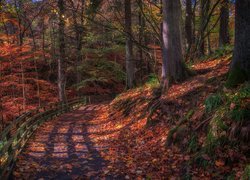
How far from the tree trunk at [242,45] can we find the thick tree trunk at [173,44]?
14.7 feet

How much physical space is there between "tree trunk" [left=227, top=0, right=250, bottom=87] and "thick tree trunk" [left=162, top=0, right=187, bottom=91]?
14.7 ft

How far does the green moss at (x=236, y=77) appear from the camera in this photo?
7.70 meters

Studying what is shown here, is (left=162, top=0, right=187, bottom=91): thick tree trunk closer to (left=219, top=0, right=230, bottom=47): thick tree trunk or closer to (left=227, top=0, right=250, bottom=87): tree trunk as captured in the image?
(left=219, top=0, right=230, bottom=47): thick tree trunk

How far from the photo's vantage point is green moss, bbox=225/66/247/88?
25.3 ft

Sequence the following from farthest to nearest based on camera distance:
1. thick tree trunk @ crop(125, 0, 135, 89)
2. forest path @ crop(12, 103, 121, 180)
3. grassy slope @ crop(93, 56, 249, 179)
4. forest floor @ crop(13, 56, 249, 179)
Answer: thick tree trunk @ crop(125, 0, 135, 89)
forest path @ crop(12, 103, 121, 180)
forest floor @ crop(13, 56, 249, 179)
grassy slope @ crop(93, 56, 249, 179)

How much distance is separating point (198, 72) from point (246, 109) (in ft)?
21.1

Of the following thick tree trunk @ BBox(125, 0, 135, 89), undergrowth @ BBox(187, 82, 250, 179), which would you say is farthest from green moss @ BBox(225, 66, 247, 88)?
thick tree trunk @ BBox(125, 0, 135, 89)

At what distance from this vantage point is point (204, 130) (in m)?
7.05

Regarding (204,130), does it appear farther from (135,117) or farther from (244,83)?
(135,117)

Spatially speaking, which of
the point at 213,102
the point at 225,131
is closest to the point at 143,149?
the point at 213,102

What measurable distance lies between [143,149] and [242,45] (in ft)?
13.1

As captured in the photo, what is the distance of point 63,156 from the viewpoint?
8.56 meters

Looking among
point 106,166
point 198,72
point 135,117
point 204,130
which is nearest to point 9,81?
point 135,117

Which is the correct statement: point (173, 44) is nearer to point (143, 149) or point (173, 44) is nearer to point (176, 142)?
point (143, 149)
